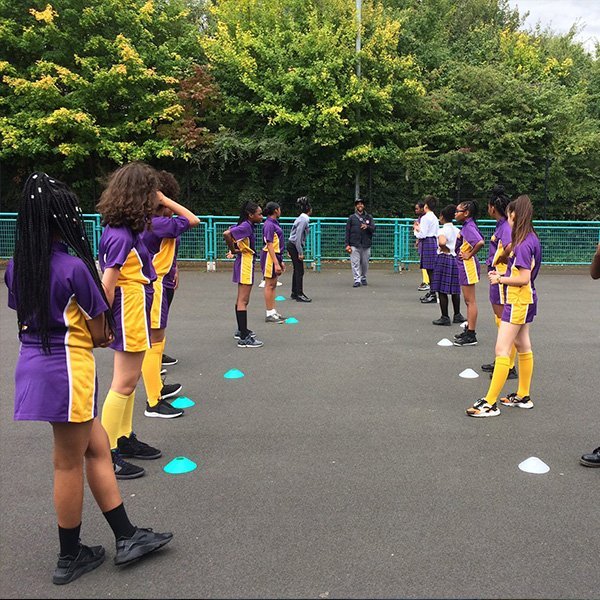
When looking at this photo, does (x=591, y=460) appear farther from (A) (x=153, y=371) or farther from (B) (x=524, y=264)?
(A) (x=153, y=371)

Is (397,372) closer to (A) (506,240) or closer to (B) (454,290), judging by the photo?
(A) (506,240)

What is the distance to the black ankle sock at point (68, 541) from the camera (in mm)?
2987

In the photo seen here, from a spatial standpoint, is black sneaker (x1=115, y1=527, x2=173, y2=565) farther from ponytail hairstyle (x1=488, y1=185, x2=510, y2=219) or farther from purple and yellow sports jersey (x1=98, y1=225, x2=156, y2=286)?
ponytail hairstyle (x1=488, y1=185, x2=510, y2=219)

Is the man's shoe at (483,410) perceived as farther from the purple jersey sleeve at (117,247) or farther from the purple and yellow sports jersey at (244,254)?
the purple and yellow sports jersey at (244,254)

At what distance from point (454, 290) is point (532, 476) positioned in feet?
17.5

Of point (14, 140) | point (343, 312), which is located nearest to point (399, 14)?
point (14, 140)

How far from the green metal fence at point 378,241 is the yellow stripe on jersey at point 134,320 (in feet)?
42.5

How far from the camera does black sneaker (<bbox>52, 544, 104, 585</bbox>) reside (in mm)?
2979

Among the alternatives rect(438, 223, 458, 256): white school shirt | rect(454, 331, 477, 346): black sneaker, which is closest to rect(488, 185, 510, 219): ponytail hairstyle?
rect(454, 331, 477, 346): black sneaker

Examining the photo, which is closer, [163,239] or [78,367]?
[78,367]

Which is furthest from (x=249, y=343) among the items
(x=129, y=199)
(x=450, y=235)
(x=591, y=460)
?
(x=591, y=460)

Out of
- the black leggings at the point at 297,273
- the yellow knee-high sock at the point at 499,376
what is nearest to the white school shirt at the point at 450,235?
the black leggings at the point at 297,273

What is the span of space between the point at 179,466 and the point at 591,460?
2827mm

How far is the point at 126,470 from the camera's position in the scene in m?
4.17
